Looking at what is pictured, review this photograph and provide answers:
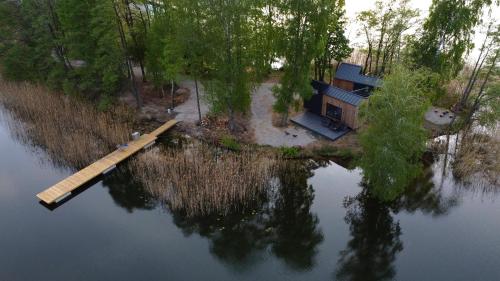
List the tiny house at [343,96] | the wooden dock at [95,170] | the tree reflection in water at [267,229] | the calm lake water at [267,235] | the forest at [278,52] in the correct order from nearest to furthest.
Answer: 1. the calm lake water at [267,235]
2. the tree reflection in water at [267,229]
3. the forest at [278,52]
4. the wooden dock at [95,170]
5. the tiny house at [343,96]

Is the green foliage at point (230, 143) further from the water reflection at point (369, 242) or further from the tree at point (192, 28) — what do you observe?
the water reflection at point (369, 242)

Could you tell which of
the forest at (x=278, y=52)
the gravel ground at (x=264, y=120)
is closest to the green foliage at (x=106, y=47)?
the forest at (x=278, y=52)

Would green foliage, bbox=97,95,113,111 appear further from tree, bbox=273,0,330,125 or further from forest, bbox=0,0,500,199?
tree, bbox=273,0,330,125

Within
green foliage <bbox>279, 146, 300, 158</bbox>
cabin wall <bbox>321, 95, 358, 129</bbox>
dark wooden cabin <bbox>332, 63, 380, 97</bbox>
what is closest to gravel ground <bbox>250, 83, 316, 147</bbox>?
green foliage <bbox>279, 146, 300, 158</bbox>

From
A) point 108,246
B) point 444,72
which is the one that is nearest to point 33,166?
point 108,246

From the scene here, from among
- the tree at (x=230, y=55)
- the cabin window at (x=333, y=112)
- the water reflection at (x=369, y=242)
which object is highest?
the tree at (x=230, y=55)

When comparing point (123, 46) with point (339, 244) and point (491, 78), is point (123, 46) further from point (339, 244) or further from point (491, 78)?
point (491, 78)

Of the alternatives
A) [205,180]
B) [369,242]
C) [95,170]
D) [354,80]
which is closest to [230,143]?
[205,180]

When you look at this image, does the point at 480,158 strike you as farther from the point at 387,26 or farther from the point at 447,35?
the point at 387,26
